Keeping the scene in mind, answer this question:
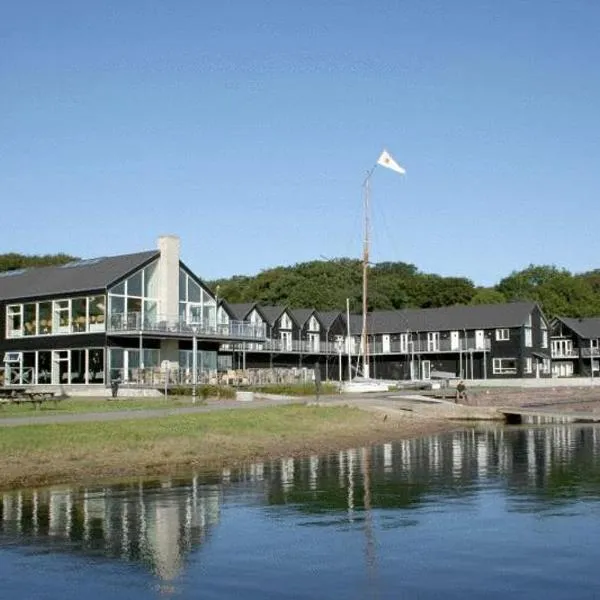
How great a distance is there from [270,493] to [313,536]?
18.3ft

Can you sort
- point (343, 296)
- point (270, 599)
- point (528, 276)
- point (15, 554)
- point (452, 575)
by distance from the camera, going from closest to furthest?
point (270, 599) → point (452, 575) → point (15, 554) → point (343, 296) → point (528, 276)

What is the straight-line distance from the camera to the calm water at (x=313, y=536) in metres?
13.0

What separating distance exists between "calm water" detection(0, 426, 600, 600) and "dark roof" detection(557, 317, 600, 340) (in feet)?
286

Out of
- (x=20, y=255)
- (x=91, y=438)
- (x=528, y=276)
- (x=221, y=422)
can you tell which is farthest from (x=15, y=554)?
(x=528, y=276)

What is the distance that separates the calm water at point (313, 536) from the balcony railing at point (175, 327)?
3134cm

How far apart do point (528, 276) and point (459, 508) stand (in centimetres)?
12971

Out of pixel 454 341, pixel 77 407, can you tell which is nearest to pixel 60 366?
pixel 77 407

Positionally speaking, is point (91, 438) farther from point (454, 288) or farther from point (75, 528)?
point (454, 288)

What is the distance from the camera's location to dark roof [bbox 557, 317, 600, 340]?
360 feet

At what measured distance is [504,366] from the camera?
9581 cm

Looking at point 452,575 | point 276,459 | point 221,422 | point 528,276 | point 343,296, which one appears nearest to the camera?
point 452,575

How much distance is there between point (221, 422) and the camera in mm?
33219

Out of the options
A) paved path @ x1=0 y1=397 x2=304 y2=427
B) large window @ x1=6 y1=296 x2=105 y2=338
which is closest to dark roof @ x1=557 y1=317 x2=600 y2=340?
large window @ x1=6 y1=296 x2=105 y2=338

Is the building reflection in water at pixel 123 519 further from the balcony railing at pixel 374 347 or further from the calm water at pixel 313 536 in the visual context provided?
the balcony railing at pixel 374 347
